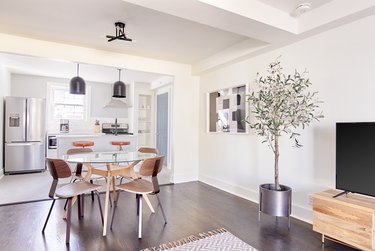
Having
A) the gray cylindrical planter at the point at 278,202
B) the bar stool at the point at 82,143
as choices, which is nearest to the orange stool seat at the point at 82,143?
the bar stool at the point at 82,143

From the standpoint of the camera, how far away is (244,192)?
3926mm

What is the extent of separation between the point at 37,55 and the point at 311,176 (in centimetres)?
431

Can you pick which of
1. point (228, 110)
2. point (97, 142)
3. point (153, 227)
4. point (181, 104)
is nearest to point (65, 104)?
point (97, 142)

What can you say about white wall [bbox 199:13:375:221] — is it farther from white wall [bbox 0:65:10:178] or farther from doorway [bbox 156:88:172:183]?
white wall [bbox 0:65:10:178]

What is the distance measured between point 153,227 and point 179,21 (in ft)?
8.48

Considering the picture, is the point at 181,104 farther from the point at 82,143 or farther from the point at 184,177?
the point at 82,143

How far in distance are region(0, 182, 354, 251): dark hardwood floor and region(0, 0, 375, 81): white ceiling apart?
2.37 m

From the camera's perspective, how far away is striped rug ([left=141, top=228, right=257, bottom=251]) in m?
2.30

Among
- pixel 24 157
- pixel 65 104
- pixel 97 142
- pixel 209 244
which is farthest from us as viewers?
pixel 65 104

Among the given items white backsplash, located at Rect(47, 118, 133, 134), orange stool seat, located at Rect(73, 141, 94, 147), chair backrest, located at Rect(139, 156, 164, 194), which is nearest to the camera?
chair backrest, located at Rect(139, 156, 164, 194)

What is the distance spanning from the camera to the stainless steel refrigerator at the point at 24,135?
5523mm

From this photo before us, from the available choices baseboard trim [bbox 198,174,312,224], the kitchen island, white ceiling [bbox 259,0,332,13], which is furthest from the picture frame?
the kitchen island

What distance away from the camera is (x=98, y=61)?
13.2ft

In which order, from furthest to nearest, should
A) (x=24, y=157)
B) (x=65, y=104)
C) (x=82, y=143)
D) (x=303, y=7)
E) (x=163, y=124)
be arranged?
(x=65, y=104) < (x=163, y=124) < (x=24, y=157) < (x=82, y=143) < (x=303, y=7)
